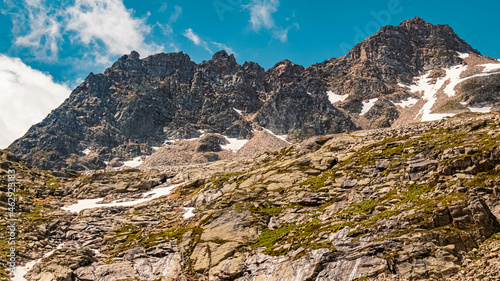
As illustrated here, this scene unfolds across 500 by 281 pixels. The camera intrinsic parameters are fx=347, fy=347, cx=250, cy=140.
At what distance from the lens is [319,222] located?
35781 millimetres

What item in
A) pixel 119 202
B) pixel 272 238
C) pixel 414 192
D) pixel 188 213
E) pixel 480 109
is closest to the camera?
pixel 414 192

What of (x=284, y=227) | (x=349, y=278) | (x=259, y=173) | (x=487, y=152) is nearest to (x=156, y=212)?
(x=259, y=173)

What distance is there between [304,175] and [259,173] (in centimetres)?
1108

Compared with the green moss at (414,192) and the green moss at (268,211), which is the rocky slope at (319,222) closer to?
the green moss at (414,192)

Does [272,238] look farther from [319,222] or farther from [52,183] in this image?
[52,183]

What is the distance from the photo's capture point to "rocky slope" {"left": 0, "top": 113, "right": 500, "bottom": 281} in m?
24.2

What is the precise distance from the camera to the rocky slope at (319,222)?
951 inches

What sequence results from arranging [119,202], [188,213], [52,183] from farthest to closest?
[52,183] < [119,202] < [188,213]

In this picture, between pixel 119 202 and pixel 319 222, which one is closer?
pixel 319 222

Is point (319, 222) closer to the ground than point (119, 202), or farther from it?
closer to the ground

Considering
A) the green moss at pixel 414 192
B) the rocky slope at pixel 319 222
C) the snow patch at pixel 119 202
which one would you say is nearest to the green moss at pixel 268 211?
the rocky slope at pixel 319 222

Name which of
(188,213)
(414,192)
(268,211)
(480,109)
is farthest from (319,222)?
(480,109)

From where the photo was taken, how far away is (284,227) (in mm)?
38688

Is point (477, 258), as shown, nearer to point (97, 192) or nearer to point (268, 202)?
point (268, 202)
